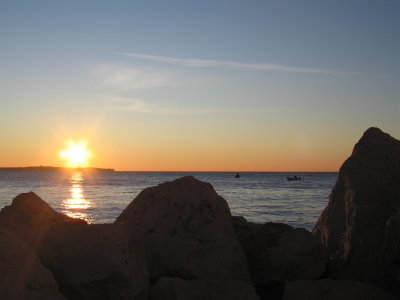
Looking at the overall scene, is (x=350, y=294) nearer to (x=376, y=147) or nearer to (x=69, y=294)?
(x=376, y=147)

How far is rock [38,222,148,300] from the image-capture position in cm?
539

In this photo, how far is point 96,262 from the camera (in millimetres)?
5430

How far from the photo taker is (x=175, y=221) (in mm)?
7246

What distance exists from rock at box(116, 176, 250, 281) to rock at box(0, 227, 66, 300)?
6.40ft

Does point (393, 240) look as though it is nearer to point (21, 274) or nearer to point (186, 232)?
point (186, 232)

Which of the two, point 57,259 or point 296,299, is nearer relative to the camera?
point 57,259

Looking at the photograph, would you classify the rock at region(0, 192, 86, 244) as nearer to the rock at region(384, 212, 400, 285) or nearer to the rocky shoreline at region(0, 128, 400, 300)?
the rocky shoreline at region(0, 128, 400, 300)

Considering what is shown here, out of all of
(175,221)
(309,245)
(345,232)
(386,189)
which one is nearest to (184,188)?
(175,221)

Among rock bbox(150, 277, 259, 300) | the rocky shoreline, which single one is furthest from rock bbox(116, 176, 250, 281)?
rock bbox(150, 277, 259, 300)

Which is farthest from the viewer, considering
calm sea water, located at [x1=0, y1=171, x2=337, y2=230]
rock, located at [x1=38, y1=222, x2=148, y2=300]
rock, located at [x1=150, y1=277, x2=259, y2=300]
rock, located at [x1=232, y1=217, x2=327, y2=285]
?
calm sea water, located at [x1=0, y1=171, x2=337, y2=230]

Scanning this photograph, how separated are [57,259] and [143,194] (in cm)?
232

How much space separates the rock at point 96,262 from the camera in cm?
539

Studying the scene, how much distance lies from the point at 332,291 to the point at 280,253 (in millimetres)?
1286

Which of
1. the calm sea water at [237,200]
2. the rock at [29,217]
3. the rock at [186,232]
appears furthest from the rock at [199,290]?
the calm sea water at [237,200]
